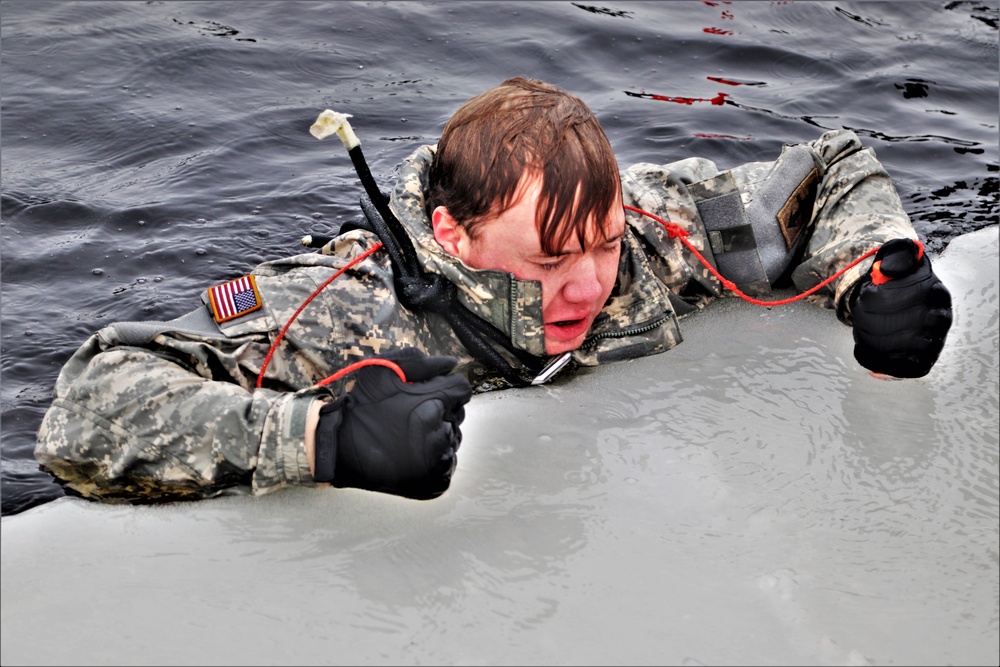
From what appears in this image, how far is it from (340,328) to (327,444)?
1.32 ft

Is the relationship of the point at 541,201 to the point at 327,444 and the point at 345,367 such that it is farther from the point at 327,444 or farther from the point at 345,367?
the point at 327,444

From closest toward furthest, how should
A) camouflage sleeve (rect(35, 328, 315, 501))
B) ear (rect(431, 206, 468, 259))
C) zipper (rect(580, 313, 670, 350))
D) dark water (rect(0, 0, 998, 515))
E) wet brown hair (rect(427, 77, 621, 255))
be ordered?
camouflage sleeve (rect(35, 328, 315, 501)) → wet brown hair (rect(427, 77, 621, 255)) → ear (rect(431, 206, 468, 259)) → zipper (rect(580, 313, 670, 350)) → dark water (rect(0, 0, 998, 515))

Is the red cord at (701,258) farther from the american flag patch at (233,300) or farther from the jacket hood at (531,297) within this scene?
the american flag patch at (233,300)

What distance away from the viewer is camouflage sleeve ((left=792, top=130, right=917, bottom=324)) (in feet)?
8.36

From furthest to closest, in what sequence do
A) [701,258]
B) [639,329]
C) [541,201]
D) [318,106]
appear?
[318,106]
[701,258]
[639,329]
[541,201]

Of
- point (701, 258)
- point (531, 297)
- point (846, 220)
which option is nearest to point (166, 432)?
point (531, 297)

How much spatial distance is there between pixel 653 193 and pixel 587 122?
1.76ft

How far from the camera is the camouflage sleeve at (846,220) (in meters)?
2.55

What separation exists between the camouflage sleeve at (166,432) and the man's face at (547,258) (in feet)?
1.58

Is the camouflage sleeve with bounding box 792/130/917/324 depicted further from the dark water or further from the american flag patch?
the american flag patch

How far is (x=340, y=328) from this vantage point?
2.21 m

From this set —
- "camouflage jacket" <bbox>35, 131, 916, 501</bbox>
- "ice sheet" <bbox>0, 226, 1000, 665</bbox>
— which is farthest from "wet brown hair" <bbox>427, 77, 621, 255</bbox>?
"ice sheet" <bbox>0, 226, 1000, 665</bbox>

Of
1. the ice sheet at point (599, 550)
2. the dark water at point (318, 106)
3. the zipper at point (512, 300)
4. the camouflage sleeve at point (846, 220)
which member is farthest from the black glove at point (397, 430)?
the dark water at point (318, 106)

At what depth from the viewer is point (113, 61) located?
178 inches
